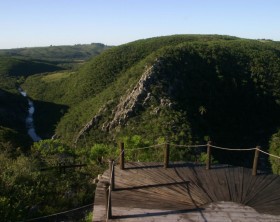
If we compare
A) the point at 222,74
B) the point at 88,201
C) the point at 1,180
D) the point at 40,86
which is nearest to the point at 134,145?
the point at 88,201

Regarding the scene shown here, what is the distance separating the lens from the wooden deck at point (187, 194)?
27.3ft

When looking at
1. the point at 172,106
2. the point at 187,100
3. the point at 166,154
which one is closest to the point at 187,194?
the point at 166,154

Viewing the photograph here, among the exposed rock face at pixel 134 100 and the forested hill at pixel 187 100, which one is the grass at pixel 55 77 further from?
the exposed rock face at pixel 134 100

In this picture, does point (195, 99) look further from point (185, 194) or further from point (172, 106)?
point (185, 194)

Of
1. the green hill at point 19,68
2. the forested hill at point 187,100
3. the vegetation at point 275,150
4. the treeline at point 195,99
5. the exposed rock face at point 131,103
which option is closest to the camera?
the vegetation at point 275,150

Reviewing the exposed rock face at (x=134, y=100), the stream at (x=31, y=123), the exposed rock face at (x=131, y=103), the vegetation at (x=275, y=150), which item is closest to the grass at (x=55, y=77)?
the stream at (x=31, y=123)

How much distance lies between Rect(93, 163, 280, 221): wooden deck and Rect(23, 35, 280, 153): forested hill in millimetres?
21026

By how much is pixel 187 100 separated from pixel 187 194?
3322 centimetres

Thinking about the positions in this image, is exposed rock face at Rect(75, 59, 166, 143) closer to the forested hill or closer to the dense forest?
the forested hill

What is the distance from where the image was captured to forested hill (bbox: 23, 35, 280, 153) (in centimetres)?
3800

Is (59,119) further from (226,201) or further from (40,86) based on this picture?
(226,201)

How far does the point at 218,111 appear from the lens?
151ft

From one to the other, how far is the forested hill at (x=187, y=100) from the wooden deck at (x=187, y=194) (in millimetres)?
21026

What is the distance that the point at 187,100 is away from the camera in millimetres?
42125
